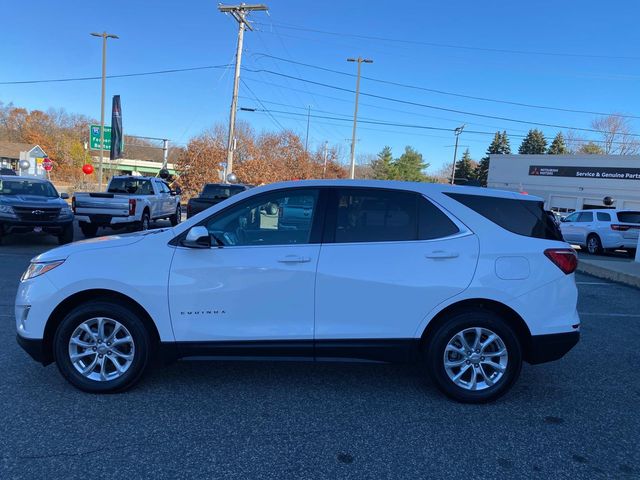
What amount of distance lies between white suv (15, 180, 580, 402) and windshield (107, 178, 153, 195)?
12.3m

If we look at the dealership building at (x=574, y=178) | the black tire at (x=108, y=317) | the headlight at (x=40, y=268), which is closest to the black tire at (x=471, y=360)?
the black tire at (x=108, y=317)

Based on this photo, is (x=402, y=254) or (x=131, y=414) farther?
(x=402, y=254)

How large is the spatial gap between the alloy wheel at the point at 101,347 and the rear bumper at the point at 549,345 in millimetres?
3172

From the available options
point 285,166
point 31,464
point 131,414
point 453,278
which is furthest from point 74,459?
point 285,166

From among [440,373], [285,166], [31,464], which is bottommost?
[31,464]

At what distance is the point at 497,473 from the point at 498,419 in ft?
2.53

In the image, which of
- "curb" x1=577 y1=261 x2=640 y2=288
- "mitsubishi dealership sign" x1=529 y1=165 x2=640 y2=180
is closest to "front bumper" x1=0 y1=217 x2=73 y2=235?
"curb" x1=577 y1=261 x2=640 y2=288

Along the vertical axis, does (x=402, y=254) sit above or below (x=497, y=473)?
above

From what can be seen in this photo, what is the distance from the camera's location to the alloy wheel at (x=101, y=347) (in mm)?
3820

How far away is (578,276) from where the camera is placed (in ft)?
38.4

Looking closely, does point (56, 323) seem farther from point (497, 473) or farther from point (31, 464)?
point (497, 473)

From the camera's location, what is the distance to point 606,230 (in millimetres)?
16328

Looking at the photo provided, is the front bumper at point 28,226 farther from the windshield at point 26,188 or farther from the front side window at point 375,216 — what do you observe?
the front side window at point 375,216

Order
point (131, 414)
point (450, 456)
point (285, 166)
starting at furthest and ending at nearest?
point (285, 166) → point (131, 414) → point (450, 456)
